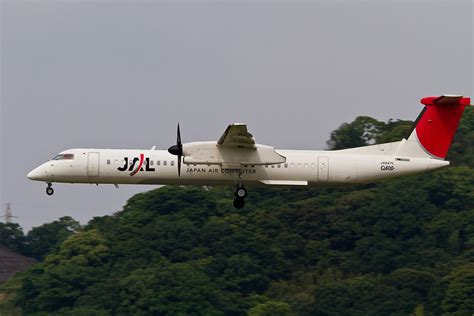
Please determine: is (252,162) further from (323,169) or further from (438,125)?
(438,125)

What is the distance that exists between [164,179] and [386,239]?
37803 millimetres

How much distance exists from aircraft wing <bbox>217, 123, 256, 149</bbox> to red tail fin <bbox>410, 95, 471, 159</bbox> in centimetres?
579

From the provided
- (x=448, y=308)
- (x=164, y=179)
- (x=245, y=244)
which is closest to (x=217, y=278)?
(x=245, y=244)

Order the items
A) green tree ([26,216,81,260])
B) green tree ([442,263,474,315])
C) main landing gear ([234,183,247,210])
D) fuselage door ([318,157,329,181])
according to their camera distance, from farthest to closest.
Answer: green tree ([26,216,81,260]) → green tree ([442,263,474,315]) → fuselage door ([318,157,329,181]) → main landing gear ([234,183,247,210])

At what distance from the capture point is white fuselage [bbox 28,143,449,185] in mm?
32469

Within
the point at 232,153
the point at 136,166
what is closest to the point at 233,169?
the point at 232,153

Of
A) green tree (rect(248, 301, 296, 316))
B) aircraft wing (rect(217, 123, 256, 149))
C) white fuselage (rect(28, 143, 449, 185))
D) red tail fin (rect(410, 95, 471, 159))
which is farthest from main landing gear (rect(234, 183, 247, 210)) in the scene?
green tree (rect(248, 301, 296, 316))

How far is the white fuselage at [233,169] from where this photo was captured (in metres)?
32.5

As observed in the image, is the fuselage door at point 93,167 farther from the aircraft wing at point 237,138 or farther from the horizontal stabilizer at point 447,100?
the horizontal stabilizer at point 447,100

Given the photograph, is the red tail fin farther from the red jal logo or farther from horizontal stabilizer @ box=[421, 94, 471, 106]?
the red jal logo

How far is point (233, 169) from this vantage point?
32.3 m

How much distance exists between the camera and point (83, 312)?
59.8m

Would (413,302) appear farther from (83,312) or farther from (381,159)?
(381,159)

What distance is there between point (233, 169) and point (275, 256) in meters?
34.3
